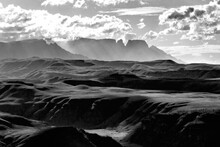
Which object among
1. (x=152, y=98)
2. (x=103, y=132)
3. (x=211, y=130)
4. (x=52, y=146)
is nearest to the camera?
(x=52, y=146)

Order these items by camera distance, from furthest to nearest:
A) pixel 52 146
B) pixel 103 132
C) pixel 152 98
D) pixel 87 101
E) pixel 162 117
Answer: pixel 87 101 → pixel 152 98 → pixel 103 132 → pixel 162 117 → pixel 52 146

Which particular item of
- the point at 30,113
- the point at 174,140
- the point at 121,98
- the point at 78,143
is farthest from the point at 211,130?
the point at 30,113

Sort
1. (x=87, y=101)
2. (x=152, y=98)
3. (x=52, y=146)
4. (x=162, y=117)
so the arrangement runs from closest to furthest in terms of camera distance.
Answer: (x=52, y=146)
(x=162, y=117)
(x=152, y=98)
(x=87, y=101)

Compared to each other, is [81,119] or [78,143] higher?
[78,143]

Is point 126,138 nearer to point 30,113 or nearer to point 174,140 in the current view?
point 174,140

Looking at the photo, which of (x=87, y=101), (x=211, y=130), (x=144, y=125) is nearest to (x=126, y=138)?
(x=144, y=125)

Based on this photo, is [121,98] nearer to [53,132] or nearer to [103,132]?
[103,132]

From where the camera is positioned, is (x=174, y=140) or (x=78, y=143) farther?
(x=174, y=140)

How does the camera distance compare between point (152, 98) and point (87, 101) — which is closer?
point (152, 98)

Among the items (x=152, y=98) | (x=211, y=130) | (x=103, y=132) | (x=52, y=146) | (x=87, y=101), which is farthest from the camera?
(x=87, y=101)
